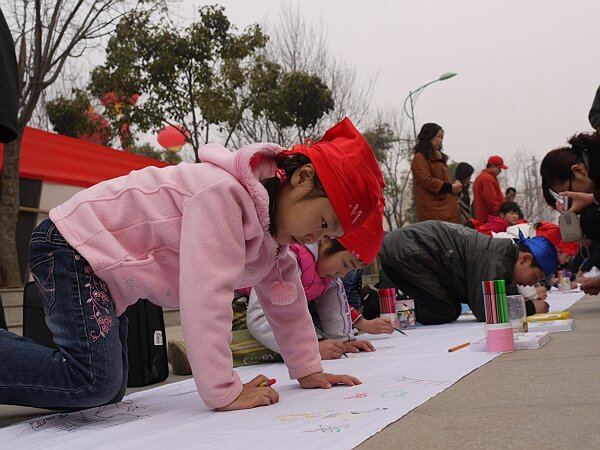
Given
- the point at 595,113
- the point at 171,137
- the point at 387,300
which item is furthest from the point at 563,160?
the point at 171,137

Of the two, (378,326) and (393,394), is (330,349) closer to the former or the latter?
(378,326)

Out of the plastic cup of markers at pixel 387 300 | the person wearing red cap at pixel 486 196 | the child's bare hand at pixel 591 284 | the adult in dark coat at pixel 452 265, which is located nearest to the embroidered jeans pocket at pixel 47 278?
the plastic cup of markers at pixel 387 300

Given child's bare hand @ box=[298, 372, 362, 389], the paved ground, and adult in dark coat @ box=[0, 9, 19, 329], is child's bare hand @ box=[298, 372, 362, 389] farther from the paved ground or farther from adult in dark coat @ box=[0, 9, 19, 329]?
adult in dark coat @ box=[0, 9, 19, 329]

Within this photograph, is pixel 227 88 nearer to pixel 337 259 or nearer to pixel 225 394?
pixel 337 259

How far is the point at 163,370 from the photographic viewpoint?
2850mm

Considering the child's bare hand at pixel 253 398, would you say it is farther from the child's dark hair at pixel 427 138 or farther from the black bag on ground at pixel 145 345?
the child's dark hair at pixel 427 138

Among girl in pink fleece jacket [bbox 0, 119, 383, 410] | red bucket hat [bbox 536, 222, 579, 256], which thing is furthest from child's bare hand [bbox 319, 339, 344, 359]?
red bucket hat [bbox 536, 222, 579, 256]

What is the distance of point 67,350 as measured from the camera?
2027mm

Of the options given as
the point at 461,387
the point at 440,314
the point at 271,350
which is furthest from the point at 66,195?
the point at 461,387

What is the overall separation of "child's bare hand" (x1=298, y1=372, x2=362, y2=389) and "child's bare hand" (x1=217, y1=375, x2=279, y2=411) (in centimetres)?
26

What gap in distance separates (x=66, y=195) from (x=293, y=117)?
6.36m

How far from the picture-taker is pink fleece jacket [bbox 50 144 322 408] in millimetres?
1897

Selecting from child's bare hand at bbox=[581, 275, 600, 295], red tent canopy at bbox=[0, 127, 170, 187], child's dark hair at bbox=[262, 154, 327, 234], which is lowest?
child's bare hand at bbox=[581, 275, 600, 295]

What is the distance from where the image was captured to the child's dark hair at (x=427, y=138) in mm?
6805
